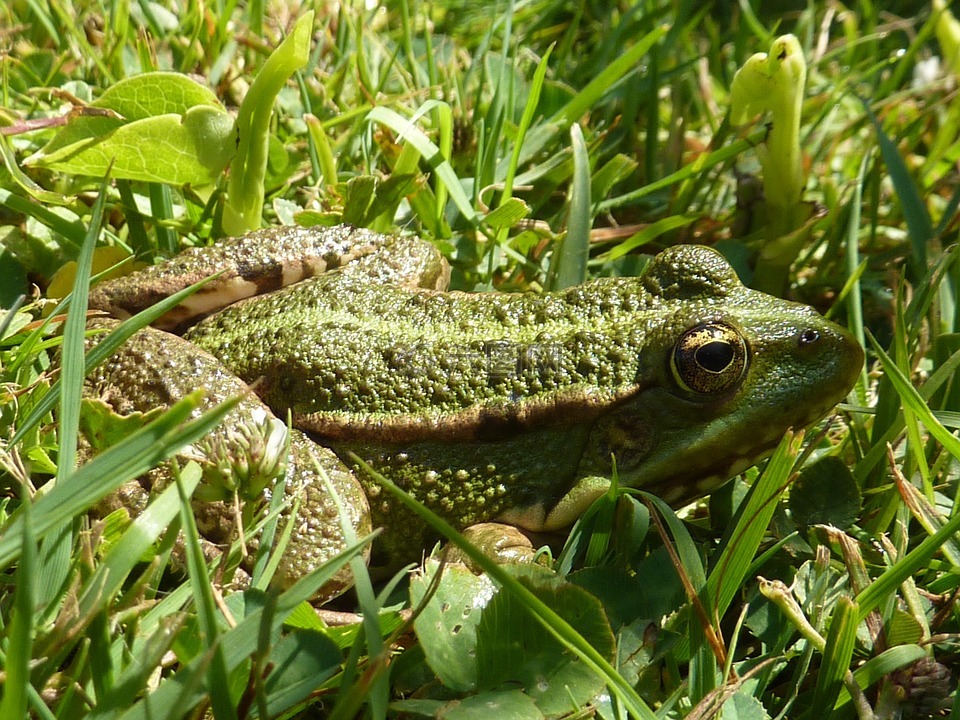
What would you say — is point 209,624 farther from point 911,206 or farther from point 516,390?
point 911,206

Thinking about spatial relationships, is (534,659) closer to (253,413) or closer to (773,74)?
(253,413)

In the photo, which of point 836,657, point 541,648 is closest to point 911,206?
point 836,657

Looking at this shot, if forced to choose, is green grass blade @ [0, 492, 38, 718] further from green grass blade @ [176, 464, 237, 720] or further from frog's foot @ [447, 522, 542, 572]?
frog's foot @ [447, 522, 542, 572]

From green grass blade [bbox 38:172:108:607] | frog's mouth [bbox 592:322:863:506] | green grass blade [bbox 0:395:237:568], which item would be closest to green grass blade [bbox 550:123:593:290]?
frog's mouth [bbox 592:322:863:506]

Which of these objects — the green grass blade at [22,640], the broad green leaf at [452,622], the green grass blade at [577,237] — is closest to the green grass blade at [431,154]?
the green grass blade at [577,237]

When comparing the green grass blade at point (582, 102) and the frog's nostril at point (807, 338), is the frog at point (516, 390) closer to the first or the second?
the frog's nostril at point (807, 338)

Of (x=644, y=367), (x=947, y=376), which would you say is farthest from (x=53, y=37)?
(x=947, y=376)
